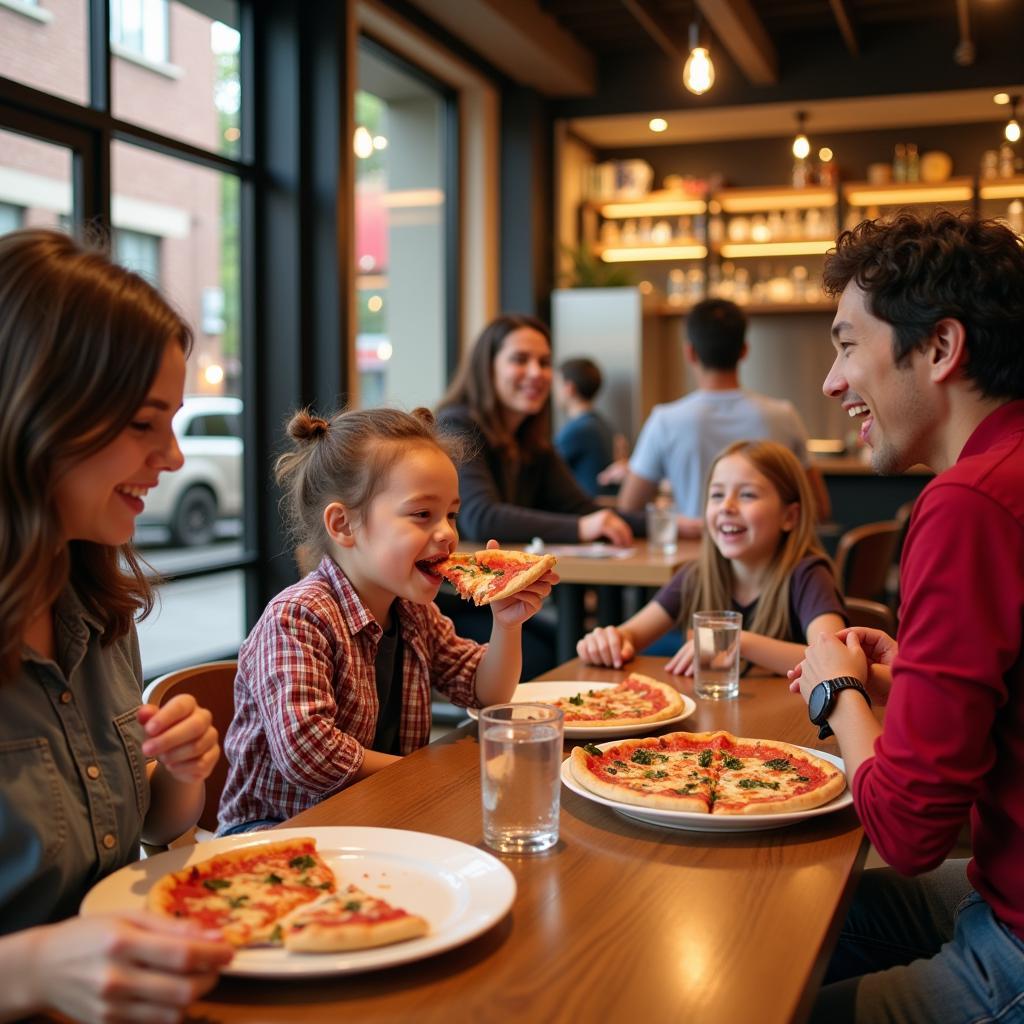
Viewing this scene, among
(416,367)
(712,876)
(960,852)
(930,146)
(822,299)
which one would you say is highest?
(930,146)

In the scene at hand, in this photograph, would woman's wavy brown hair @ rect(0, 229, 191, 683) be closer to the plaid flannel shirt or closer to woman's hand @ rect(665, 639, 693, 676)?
the plaid flannel shirt

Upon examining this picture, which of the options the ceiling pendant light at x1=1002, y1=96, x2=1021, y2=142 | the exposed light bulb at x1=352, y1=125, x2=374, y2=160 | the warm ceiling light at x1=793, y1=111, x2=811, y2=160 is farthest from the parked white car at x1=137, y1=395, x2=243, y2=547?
the ceiling pendant light at x1=1002, y1=96, x2=1021, y2=142

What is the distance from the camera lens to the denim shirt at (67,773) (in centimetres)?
116

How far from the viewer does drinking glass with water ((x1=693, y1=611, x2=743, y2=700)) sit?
6.73 feet

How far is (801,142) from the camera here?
7145 millimetres

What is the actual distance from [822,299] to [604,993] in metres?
7.81

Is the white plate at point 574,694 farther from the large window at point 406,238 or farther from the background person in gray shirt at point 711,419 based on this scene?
the large window at point 406,238

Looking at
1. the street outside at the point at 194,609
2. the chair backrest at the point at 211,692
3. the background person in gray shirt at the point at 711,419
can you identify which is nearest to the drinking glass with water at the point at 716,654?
the chair backrest at the point at 211,692

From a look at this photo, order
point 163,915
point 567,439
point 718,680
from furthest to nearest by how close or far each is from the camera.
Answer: point 567,439 → point 718,680 → point 163,915

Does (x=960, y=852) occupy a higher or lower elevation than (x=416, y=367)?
lower

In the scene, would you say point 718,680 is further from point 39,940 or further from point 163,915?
point 39,940

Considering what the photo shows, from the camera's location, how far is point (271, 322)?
17.7ft

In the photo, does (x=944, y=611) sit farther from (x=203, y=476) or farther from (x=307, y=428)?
(x=203, y=476)

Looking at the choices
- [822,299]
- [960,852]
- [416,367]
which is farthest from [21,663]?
[822,299]
